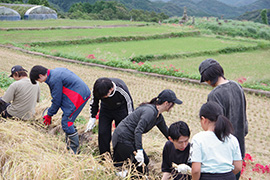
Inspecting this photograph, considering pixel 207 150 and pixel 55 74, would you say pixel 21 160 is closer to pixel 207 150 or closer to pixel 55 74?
pixel 55 74

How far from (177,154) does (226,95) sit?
29.3 inches

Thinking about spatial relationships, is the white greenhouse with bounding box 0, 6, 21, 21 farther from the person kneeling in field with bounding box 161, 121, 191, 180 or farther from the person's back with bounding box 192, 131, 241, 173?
the person's back with bounding box 192, 131, 241, 173

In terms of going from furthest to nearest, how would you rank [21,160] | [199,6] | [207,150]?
[199,6]
[21,160]
[207,150]

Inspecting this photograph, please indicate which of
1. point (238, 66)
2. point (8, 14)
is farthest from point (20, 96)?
point (8, 14)

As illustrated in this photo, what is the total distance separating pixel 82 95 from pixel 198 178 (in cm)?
214

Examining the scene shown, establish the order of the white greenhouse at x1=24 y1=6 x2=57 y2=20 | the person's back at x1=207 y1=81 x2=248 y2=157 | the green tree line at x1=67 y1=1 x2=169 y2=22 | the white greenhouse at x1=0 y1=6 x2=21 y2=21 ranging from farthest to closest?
1. the green tree line at x1=67 y1=1 x2=169 y2=22
2. the white greenhouse at x1=24 y1=6 x2=57 y2=20
3. the white greenhouse at x1=0 y1=6 x2=21 y2=21
4. the person's back at x1=207 y1=81 x2=248 y2=157

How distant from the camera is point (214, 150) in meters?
2.31

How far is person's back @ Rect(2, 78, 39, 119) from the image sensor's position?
4.51 metres

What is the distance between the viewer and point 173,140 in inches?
107

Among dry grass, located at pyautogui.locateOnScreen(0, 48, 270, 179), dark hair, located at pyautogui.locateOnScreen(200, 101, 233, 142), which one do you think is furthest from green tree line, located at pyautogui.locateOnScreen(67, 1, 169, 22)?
dark hair, located at pyautogui.locateOnScreen(200, 101, 233, 142)

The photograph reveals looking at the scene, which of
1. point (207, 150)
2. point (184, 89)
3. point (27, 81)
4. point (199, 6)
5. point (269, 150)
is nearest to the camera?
point (207, 150)

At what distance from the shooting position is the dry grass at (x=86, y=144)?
2980mm

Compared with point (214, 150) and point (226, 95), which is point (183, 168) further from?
point (226, 95)

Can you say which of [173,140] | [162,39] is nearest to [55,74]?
[173,140]
